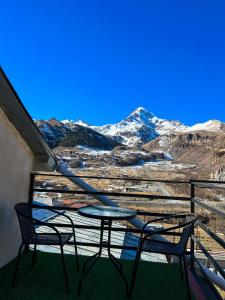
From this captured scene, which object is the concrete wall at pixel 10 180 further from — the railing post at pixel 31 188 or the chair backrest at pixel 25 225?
the chair backrest at pixel 25 225

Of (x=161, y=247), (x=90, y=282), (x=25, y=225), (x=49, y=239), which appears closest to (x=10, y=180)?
(x=25, y=225)

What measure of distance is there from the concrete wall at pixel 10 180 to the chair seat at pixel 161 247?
1.51 m

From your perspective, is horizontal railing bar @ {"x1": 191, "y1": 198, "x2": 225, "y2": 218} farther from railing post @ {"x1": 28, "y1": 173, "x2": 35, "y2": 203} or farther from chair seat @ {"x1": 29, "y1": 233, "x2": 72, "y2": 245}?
railing post @ {"x1": 28, "y1": 173, "x2": 35, "y2": 203}

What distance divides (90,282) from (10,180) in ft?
4.42

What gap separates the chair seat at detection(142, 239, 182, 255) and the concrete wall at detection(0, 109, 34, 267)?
1.51m

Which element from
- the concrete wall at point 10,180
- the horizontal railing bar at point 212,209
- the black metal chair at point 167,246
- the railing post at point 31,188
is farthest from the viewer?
the railing post at point 31,188

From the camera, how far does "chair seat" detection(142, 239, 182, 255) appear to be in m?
3.18

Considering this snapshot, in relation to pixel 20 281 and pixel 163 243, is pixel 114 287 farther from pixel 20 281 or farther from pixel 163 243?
pixel 20 281

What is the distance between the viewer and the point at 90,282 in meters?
3.57

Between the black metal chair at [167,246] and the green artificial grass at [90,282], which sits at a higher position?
the black metal chair at [167,246]

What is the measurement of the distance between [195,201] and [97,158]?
143080 mm

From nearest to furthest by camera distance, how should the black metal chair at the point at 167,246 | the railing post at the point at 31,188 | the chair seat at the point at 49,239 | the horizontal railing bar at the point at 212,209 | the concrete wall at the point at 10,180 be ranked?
the horizontal railing bar at the point at 212,209 < the black metal chair at the point at 167,246 < the chair seat at the point at 49,239 < the concrete wall at the point at 10,180 < the railing post at the point at 31,188

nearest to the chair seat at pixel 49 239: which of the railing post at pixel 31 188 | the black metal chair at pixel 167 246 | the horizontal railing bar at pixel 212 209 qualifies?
the black metal chair at pixel 167 246

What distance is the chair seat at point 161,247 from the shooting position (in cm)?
318
